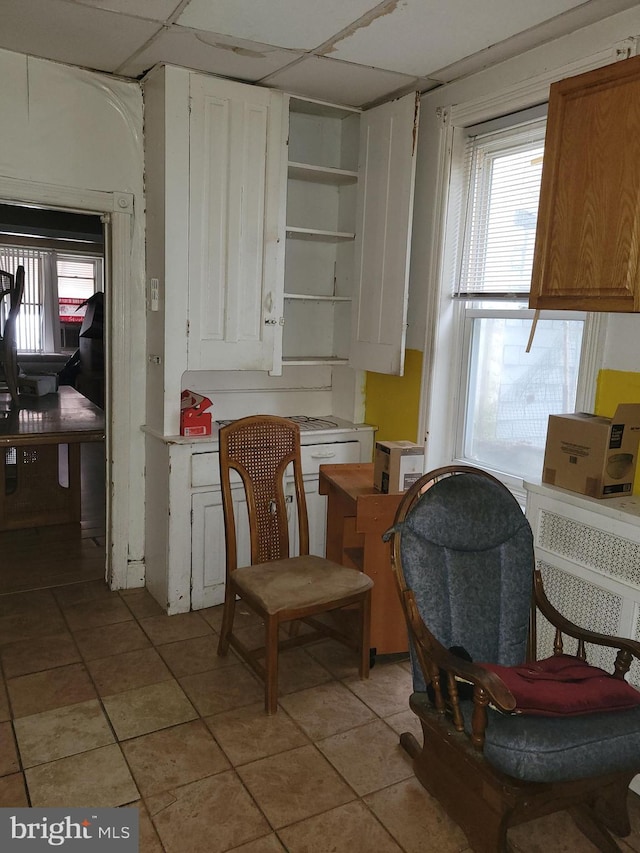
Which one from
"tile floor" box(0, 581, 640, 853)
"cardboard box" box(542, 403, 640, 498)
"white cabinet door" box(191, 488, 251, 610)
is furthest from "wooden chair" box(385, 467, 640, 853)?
"white cabinet door" box(191, 488, 251, 610)

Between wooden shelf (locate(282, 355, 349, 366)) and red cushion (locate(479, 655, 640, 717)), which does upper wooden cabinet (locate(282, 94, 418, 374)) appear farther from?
red cushion (locate(479, 655, 640, 717))

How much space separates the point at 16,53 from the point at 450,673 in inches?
127

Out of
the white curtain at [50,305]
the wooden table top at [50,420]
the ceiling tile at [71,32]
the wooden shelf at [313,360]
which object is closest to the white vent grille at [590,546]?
the wooden shelf at [313,360]

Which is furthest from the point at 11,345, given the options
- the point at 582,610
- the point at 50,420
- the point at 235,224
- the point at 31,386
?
the point at 582,610

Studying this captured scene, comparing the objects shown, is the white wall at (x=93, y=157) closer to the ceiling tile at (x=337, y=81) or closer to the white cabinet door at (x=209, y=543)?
the white cabinet door at (x=209, y=543)

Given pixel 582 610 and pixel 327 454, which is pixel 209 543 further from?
pixel 582 610

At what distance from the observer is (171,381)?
3.41m

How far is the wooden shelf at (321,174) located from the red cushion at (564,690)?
106 inches

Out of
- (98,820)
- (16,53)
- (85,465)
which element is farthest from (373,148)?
(85,465)

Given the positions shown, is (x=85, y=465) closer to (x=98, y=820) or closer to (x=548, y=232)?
(x=98, y=820)

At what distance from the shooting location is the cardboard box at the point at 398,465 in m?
2.91

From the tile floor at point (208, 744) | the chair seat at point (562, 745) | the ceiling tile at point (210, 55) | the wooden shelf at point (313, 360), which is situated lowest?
the tile floor at point (208, 744)

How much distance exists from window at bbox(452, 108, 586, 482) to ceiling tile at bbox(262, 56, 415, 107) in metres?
0.49

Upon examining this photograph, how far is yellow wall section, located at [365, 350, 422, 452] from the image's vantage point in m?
3.57
